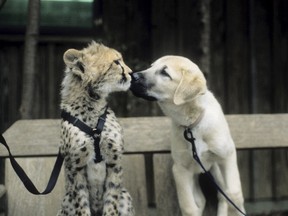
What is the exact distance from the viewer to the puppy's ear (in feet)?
12.4

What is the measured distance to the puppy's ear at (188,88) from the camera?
377 centimetres

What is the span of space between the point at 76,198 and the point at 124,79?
0.67 meters

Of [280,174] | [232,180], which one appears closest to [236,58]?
[280,174]

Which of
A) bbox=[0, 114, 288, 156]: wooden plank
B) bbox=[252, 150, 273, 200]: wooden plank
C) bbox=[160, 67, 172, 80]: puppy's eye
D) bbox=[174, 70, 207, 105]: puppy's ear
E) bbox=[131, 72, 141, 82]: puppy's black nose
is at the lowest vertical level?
bbox=[252, 150, 273, 200]: wooden plank

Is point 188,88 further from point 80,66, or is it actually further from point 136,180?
point 136,180

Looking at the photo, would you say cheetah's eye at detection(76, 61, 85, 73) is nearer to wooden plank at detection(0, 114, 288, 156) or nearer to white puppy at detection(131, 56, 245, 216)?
white puppy at detection(131, 56, 245, 216)

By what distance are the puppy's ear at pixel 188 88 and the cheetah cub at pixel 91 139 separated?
1.10 feet

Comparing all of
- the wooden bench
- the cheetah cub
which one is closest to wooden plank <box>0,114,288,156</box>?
the wooden bench

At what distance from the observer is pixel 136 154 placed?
4.39m

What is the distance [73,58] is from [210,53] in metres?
2.88

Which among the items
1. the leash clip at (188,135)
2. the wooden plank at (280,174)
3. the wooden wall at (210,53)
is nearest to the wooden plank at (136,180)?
the leash clip at (188,135)

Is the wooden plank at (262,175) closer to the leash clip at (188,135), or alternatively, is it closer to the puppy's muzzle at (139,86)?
the leash clip at (188,135)

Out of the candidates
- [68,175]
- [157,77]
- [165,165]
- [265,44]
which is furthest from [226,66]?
[68,175]

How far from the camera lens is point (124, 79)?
11.7ft
